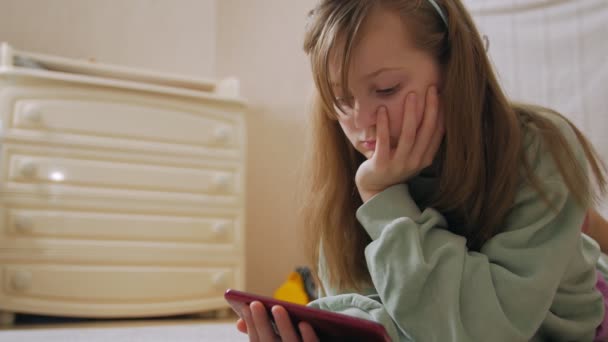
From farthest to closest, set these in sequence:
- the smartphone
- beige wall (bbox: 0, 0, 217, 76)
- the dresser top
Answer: beige wall (bbox: 0, 0, 217, 76) → the dresser top → the smartphone

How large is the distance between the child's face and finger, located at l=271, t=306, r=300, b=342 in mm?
238

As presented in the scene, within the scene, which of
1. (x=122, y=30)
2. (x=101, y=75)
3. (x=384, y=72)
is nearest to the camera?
(x=384, y=72)

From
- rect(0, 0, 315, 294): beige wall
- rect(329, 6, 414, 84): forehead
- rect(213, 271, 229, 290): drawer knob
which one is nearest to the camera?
rect(329, 6, 414, 84): forehead

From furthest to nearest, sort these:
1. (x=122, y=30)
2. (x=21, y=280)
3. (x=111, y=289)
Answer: (x=122, y=30), (x=111, y=289), (x=21, y=280)

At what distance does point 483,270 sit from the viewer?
1.92 ft

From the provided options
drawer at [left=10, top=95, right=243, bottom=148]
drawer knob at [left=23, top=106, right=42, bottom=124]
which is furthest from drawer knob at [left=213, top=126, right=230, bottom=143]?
drawer knob at [left=23, top=106, right=42, bottom=124]

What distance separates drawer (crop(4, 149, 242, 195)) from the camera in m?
1.64

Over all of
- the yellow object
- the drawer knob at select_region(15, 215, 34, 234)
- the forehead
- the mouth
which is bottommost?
the yellow object

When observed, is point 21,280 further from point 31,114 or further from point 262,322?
point 262,322

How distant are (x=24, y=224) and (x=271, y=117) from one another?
1.12 m

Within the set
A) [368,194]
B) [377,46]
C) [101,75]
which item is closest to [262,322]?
[368,194]

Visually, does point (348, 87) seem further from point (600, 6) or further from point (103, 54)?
point (103, 54)

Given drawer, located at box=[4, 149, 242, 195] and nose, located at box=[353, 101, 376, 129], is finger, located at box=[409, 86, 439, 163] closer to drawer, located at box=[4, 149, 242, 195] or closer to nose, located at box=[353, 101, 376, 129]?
nose, located at box=[353, 101, 376, 129]

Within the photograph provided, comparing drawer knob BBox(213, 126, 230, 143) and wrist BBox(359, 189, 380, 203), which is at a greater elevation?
wrist BBox(359, 189, 380, 203)
